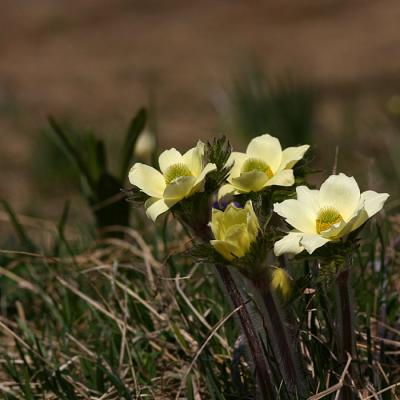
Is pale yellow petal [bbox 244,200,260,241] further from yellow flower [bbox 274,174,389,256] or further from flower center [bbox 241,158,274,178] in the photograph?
flower center [bbox 241,158,274,178]

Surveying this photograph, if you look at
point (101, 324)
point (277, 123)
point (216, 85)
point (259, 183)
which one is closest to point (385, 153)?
point (277, 123)

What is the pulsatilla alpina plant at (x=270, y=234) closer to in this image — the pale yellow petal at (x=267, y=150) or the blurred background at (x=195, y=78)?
the pale yellow petal at (x=267, y=150)

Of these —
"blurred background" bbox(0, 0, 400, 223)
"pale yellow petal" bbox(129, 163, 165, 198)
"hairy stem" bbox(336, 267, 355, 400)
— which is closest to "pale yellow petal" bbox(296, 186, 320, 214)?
"hairy stem" bbox(336, 267, 355, 400)

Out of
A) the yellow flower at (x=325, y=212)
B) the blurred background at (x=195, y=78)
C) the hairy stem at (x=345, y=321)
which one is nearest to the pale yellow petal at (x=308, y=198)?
the yellow flower at (x=325, y=212)

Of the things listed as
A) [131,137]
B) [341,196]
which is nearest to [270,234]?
[341,196]

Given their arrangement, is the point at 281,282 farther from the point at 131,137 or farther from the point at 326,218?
the point at 131,137
